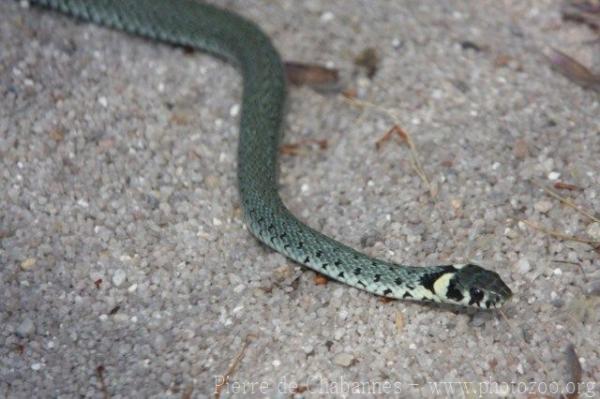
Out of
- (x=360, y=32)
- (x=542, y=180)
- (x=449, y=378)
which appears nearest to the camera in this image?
(x=449, y=378)

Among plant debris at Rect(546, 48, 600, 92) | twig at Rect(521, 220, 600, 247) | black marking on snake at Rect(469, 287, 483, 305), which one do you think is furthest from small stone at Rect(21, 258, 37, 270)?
plant debris at Rect(546, 48, 600, 92)

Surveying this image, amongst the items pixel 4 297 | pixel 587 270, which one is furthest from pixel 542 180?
pixel 4 297

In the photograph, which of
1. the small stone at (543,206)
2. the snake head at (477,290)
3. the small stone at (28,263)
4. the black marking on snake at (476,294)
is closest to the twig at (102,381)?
the small stone at (28,263)

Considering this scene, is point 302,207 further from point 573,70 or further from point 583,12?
point 583,12

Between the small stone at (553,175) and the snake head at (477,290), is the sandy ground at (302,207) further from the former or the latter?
the snake head at (477,290)

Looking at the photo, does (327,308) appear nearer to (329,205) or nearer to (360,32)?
(329,205)

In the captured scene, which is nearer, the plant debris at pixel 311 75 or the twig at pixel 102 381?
the twig at pixel 102 381
